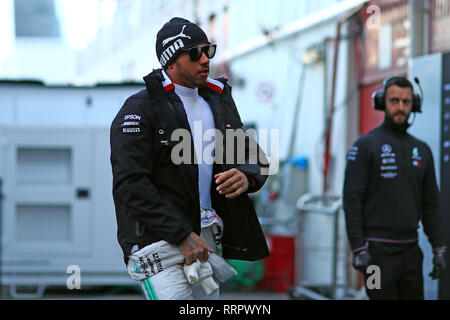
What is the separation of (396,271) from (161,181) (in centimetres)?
223

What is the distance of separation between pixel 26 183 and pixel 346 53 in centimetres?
463

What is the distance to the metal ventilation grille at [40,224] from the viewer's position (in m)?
9.47

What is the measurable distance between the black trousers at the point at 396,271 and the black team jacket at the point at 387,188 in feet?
0.20

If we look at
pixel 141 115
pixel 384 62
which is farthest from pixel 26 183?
pixel 141 115

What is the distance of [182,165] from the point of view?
3.24 m

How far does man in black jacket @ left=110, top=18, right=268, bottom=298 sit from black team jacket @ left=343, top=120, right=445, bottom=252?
Answer: 5.83 ft

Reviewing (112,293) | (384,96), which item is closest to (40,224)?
(112,293)

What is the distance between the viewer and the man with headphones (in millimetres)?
4996

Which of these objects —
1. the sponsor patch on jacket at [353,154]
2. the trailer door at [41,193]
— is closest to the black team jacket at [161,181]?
the sponsor patch on jacket at [353,154]

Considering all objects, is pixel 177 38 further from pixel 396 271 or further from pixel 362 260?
pixel 396 271

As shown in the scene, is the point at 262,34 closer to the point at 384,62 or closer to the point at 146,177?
the point at 384,62

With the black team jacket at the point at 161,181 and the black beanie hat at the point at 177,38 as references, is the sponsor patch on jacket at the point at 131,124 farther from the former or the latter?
the black beanie hat at the point at 177,38
